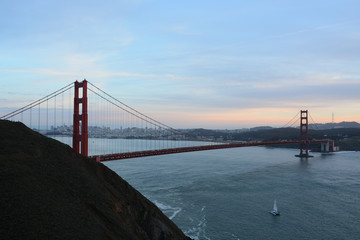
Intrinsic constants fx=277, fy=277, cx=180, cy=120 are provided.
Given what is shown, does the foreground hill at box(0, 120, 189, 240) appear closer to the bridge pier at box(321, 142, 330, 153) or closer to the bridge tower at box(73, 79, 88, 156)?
the bridge tower at box(73, 79, 88, 156)

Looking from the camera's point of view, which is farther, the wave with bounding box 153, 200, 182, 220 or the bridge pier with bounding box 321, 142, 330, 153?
the bridge pier with bounding box 321, 142, 330, 153

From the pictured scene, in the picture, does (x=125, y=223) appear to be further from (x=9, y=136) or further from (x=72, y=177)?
(x=9, y=136)

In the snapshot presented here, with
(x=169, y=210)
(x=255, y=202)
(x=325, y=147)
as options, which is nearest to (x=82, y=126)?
(x=169, y=210)

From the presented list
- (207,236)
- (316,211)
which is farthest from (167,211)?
(316,211)

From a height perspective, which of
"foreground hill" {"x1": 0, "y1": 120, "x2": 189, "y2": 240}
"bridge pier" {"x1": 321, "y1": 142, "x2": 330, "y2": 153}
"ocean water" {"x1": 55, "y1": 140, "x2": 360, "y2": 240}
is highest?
"foreground hill" {"x1": 0, "y1": 120, "x2": 189, "y2": 240}

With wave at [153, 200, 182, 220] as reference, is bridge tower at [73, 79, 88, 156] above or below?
above

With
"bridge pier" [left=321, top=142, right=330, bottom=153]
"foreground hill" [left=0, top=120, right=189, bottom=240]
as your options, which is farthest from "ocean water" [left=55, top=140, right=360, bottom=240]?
"bridge pier" [left=321, top=142, right=330, bottom=153]

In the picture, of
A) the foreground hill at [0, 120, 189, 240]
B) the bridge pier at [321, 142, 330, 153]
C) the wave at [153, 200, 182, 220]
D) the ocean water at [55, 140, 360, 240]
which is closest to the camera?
the foreground hill at [0, 120, 189, 240]

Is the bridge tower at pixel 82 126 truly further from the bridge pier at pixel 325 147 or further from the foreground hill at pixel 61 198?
the bridge pier at pixel 325 147
